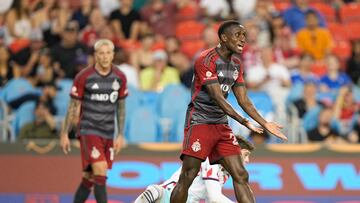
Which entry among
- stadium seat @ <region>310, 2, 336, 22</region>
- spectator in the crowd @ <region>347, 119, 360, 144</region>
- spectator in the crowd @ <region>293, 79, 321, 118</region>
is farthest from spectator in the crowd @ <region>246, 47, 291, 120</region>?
stadium seat @ <region>310, 2, 336, 22</region>

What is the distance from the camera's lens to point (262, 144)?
46.8 ft

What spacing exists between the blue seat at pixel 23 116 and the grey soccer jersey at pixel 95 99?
3.33 m

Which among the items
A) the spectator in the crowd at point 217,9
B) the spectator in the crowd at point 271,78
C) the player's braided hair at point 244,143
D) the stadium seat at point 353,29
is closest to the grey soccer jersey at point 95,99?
the player's braided hair at point 244,143

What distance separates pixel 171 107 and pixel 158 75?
1079 mm

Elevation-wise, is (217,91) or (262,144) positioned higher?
(217,91)

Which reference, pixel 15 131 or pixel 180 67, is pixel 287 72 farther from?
pixel 15 131

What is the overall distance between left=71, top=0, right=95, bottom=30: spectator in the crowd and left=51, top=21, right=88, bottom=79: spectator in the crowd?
94 centimetres

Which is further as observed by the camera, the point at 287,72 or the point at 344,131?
the point at 287,72

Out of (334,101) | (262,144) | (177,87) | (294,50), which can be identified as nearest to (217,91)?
(262,144)

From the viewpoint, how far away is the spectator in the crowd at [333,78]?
660 inches

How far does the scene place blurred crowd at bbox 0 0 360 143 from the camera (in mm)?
15516

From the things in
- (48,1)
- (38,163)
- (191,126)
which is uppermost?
(48,1)

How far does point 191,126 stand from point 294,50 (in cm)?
825

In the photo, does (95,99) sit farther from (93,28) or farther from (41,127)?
(93,28)
